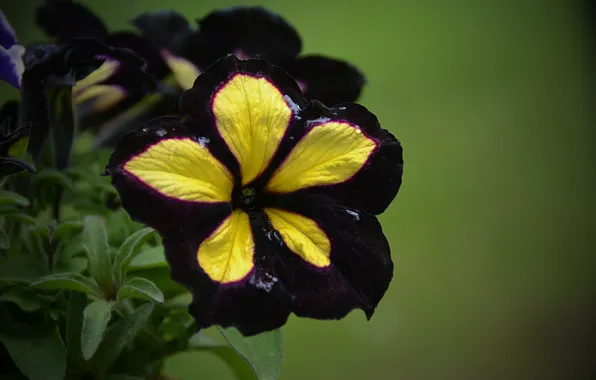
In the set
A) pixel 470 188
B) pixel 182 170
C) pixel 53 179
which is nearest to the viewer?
pixel 182 170

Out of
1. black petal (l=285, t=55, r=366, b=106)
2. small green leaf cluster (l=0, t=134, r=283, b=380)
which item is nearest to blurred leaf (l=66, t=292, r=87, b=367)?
small green leaf cluster (l=0, t=134, r=283, b=380)

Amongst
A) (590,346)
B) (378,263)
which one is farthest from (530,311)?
(378,263)

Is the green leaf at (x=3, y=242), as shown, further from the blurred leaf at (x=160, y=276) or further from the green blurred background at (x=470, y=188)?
the green blurred background at (x=470, y=188)

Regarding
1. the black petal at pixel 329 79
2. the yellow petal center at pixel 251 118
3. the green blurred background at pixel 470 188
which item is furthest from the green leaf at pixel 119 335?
the green blurred background at pixel 470 188

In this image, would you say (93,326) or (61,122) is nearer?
(93,326)

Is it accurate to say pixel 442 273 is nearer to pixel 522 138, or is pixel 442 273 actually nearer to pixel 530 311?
pixel 530 311

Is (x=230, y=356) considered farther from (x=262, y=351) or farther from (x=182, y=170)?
(x=182, y=170)

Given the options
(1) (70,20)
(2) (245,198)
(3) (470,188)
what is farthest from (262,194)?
(3) (470,188)

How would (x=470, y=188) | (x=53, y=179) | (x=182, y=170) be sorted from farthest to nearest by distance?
1. (x=470, y=188)
2. (x=53, y=179)
3. (x=182, y=170)
